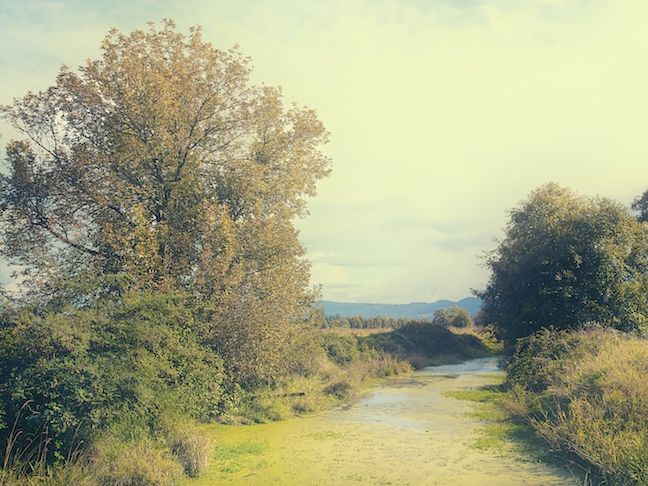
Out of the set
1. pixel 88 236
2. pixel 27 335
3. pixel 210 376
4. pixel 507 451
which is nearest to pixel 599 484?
pixel 507 451

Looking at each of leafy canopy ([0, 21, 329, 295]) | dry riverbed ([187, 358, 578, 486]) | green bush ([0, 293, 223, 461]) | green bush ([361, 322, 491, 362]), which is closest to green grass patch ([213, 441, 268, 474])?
dry riverbed ([187, 358, 578, 486])

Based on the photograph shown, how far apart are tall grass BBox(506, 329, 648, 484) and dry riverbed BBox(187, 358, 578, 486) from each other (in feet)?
2.58

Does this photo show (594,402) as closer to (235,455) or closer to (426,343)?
(235,455)

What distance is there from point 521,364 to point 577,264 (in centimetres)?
602

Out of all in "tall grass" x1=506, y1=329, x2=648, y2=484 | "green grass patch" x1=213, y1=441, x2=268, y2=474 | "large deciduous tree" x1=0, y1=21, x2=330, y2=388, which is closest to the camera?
"tall grass" x1=506, y1=329, x2=648, y2=484

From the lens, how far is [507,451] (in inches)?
428

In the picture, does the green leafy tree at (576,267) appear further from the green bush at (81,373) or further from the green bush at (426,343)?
the green bush at (81,373)

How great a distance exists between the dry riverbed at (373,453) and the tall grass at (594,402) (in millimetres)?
787

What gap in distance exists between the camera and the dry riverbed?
9234 millimetres

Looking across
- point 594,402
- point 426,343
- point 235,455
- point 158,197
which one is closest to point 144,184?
point 158,197

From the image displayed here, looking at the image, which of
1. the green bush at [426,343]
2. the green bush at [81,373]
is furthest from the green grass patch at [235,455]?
the green bush at [426,343]

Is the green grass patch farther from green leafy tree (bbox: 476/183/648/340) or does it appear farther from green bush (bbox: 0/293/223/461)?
green leafy tree (bbox: 476/183/648/340)

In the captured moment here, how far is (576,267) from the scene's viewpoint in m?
20.9

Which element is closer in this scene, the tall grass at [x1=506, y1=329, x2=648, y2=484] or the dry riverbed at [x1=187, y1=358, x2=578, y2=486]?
the tall grass at [x1=506, y1=329, x2=648, y2=484]
